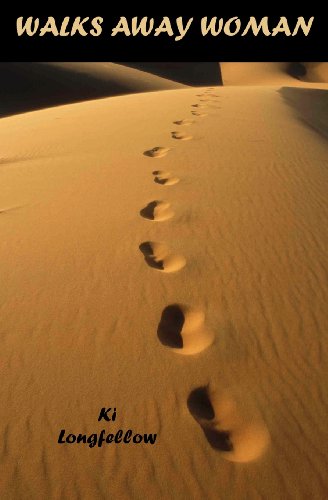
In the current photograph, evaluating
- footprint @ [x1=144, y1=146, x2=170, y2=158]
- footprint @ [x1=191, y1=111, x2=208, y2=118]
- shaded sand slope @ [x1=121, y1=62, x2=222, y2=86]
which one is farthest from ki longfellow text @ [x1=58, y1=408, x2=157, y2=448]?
shaded sand slope @ [x1=121, y1=62, x2=222, y2=86]

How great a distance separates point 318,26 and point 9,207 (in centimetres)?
2085

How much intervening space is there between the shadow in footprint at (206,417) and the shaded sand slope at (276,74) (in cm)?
2347

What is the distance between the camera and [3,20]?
50.4 feet

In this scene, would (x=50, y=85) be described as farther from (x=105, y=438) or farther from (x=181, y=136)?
(x=105, y=438)

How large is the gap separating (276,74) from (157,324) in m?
26.2

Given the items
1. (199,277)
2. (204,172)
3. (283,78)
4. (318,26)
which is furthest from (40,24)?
(199,277)

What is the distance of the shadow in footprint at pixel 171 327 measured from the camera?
165cm

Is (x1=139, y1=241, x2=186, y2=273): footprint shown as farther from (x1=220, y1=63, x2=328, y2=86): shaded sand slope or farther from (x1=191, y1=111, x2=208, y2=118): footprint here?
(x1=220, y1=63, x2=328, y2=86): shaded sand slope

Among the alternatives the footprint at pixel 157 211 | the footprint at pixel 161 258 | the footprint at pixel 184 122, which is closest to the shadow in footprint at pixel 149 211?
the footprint at pixel 157 211

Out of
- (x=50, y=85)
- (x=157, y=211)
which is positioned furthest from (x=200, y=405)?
(x=50, y=85)

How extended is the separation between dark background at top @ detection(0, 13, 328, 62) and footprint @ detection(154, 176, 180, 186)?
1535 centimetres

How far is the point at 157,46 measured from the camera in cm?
2262

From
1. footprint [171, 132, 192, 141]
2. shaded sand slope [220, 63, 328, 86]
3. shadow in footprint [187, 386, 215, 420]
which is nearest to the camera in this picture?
shadow in footprint [187, 386, 215, 420]

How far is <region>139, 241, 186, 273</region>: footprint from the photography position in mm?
2098
